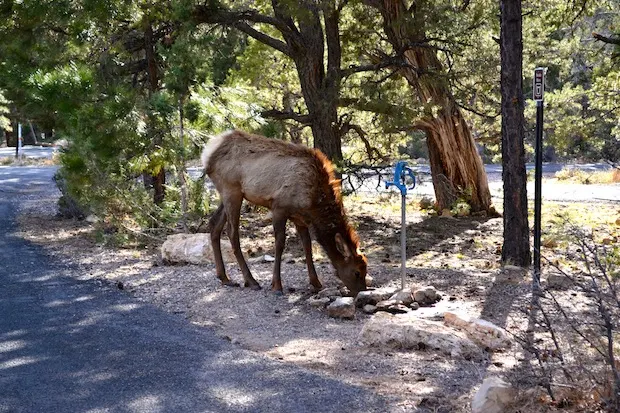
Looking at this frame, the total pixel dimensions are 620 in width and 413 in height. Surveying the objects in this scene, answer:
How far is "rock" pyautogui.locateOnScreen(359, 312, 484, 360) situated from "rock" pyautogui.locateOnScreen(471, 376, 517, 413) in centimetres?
164

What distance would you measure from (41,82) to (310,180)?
475 centimetres

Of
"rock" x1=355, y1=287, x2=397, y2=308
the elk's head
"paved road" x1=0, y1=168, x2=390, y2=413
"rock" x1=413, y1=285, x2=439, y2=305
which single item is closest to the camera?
"paved road" x1=0, y1=168, x2=390, y2=413

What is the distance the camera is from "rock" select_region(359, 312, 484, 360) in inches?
266

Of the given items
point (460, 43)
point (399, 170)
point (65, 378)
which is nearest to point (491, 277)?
point (399, 170)

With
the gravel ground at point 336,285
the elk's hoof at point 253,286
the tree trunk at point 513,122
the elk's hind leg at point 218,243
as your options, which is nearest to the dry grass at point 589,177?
the gravel ground at point 336,285

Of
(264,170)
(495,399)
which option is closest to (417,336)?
(495,399)

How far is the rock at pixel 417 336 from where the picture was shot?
675 centimetres

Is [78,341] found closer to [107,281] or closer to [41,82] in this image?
[107,281]

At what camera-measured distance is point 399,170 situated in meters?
9.09

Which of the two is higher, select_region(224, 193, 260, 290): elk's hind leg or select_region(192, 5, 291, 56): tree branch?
select_region(192, 5, 291, 56): tree branch

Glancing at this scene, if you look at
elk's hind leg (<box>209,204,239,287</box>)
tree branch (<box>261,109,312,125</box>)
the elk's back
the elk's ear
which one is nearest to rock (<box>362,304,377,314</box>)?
the elk's ear

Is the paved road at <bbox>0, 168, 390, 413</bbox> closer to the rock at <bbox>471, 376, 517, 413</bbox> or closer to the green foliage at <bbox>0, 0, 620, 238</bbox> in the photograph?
the rock at <bbox>471, 376, 517, 413</bbox>

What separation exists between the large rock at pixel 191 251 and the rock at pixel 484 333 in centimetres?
529

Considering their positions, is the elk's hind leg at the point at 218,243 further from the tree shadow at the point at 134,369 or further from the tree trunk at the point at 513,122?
the tree trunk at the point at 513,122
